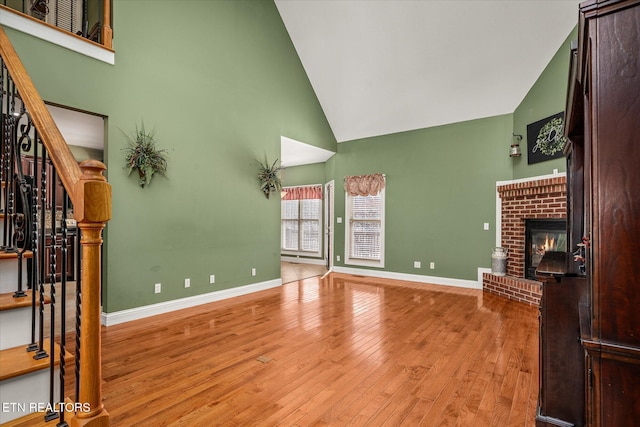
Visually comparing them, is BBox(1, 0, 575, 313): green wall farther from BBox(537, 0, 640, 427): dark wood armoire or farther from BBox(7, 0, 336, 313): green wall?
BBox(537, 0, 640, 427): dark wood armoire

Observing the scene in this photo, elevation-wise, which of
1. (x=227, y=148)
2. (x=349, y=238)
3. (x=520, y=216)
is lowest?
(x=349, y=238)

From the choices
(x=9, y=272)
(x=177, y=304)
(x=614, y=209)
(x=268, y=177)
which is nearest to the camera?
(x=614, y=209)

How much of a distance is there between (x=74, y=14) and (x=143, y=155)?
2.65 meters

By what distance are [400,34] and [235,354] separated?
493cm

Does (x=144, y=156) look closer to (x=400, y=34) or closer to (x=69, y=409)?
(x=69, y=409)

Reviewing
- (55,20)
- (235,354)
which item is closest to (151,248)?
(235,354)

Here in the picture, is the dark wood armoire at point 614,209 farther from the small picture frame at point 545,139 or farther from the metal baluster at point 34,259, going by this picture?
the small picture frame at point 545,139

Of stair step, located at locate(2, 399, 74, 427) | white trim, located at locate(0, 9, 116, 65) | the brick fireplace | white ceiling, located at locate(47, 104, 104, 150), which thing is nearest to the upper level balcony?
white trim, located at locate(0, 9, 116, 65)

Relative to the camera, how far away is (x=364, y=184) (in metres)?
6.74

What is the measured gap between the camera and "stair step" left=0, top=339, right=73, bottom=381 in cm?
123

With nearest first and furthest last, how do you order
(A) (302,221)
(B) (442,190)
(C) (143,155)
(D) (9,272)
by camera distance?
(D) (9,272), (C) (143,155), (B) (442,190), (A) (302,221)

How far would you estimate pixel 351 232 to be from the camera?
7016 mm

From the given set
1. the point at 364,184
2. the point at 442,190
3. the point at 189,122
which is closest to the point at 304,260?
the point at 364,184

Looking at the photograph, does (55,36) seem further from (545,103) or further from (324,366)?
(545,103)
